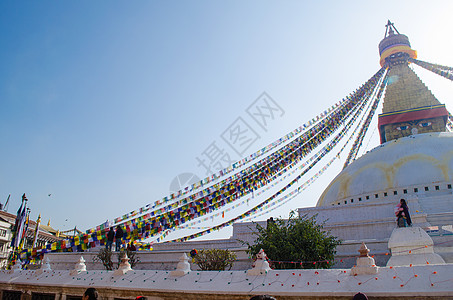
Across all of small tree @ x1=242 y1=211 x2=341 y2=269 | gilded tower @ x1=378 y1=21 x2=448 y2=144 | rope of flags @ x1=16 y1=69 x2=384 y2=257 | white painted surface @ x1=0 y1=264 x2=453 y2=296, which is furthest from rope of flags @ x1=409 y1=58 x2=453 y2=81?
white painted surface @ x1=0 y1=264 x2=453 y2=296

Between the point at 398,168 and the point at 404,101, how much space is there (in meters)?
12.2

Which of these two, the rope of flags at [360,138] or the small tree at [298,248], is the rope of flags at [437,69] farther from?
the small tree at [298,248]

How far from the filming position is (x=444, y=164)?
19031 mm

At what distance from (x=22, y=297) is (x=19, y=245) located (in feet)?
24.6

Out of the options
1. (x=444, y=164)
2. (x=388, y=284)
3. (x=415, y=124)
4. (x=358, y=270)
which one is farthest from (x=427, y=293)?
(x=415, y=124)

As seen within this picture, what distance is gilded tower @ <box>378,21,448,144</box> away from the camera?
27.8m

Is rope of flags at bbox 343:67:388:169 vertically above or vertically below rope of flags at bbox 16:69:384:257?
above

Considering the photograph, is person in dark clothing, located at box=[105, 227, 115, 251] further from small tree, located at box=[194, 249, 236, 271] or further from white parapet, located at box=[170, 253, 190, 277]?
white parapet, located at box=[170, 253, 190, 277]

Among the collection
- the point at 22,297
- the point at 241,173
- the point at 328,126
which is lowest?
the point at 22,297

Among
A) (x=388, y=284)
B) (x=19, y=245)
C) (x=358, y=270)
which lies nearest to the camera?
(x=388, y=284)

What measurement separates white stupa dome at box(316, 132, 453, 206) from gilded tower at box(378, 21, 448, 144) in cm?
561

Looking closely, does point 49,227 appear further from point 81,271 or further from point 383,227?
point 383,227

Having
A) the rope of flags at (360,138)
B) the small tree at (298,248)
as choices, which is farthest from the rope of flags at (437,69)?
the small tree at (298,248)

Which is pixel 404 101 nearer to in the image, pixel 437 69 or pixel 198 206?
pixel 437 69
